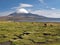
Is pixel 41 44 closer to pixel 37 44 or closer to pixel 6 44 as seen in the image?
pixel 37 44

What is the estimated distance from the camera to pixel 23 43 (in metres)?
39.8

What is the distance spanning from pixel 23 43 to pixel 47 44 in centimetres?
541

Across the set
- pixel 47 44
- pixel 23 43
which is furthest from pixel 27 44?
pixel 47 44

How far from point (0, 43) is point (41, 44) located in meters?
9.75

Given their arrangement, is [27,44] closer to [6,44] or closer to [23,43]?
[23,43]

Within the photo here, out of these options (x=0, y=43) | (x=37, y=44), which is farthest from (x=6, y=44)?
(x=37, y=44)

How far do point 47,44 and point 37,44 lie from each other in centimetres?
230

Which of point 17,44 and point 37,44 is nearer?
point 17,44

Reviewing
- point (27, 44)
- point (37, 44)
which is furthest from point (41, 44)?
point (27, 44)

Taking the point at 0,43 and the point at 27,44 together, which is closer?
the point at 27,44

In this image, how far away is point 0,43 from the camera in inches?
1668

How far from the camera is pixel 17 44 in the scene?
125 ft

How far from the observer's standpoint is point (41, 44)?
133 ft

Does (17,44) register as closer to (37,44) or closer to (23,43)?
(23,43)
